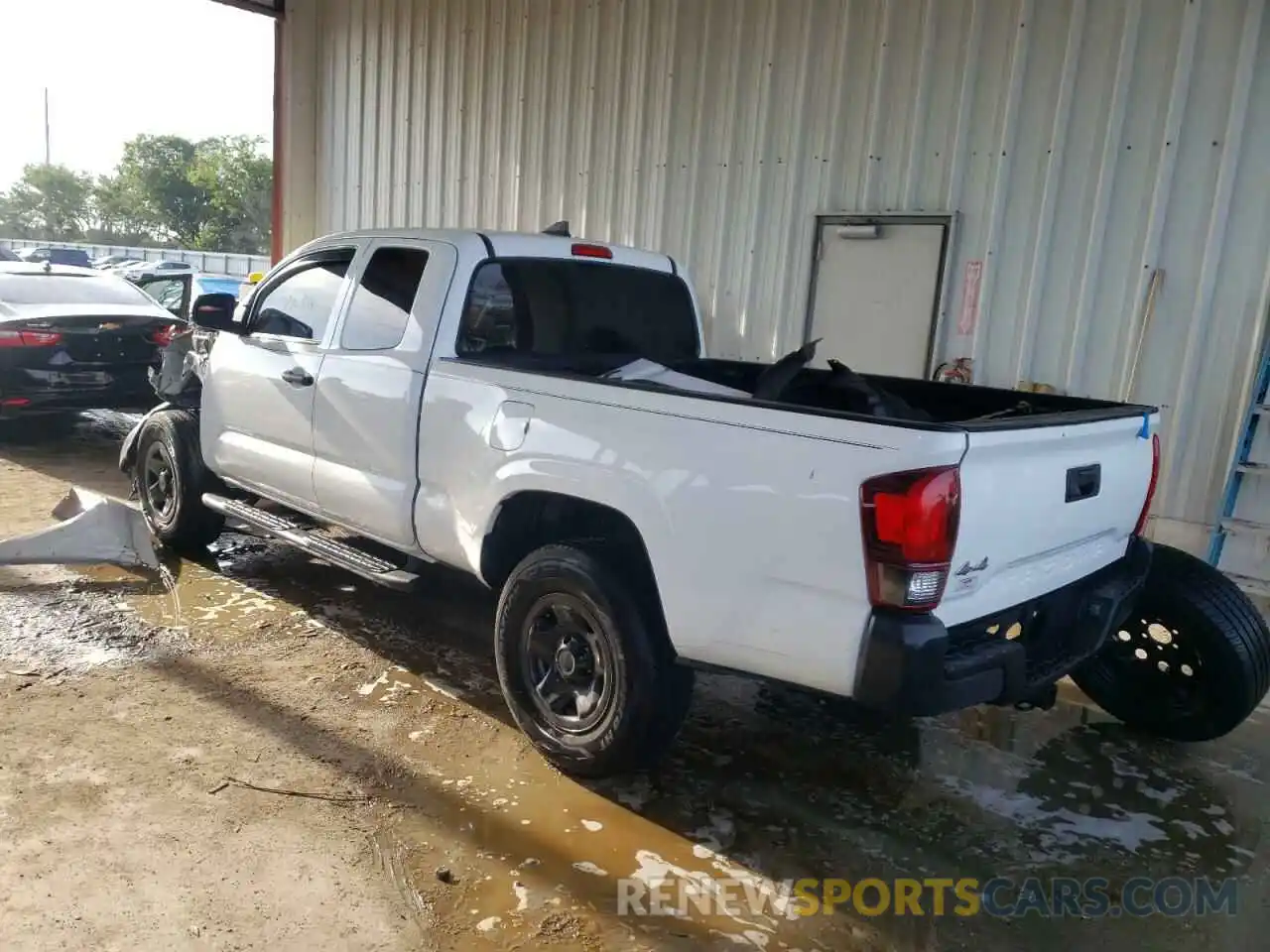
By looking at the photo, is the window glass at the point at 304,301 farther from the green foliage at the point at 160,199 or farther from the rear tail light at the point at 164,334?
the green foliage at the point at 160,199

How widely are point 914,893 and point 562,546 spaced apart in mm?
1560

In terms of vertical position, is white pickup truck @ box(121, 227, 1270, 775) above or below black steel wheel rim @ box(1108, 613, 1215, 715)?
above

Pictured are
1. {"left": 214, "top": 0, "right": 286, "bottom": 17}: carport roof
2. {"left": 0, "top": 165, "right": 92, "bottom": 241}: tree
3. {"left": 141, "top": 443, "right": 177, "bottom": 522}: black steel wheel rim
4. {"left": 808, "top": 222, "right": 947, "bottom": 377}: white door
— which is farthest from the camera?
{"left": 0, "top": 165, "right": 92, "bottom": 241}: tree

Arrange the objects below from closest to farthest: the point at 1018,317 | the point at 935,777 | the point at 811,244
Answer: the point at 935,777 < the point at 1018,317 < the point at 811,244

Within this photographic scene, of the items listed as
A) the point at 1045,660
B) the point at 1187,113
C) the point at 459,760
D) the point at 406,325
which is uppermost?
the point at 1187,113

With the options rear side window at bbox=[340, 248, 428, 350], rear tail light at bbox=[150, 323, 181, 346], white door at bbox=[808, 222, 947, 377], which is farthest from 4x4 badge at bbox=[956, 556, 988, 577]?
rear tail light at bbox=[150, 323, 181, 346]

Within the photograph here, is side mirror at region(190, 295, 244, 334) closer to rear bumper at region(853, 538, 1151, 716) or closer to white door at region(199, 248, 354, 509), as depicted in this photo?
white door at region(199, 248, 354, 509)

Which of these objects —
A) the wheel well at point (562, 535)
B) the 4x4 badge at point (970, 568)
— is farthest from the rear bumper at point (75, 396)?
the 4x4 badge at point (970, 568)

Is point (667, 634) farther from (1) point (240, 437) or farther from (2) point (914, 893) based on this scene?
(1) point (240, 437)

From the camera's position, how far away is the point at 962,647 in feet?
9.55

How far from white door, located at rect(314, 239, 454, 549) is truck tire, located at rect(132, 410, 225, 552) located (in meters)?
1.42

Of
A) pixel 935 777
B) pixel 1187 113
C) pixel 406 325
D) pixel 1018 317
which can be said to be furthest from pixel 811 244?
pixel 935 777

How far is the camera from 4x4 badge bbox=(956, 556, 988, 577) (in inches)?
106

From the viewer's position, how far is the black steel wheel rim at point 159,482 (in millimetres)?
5746
